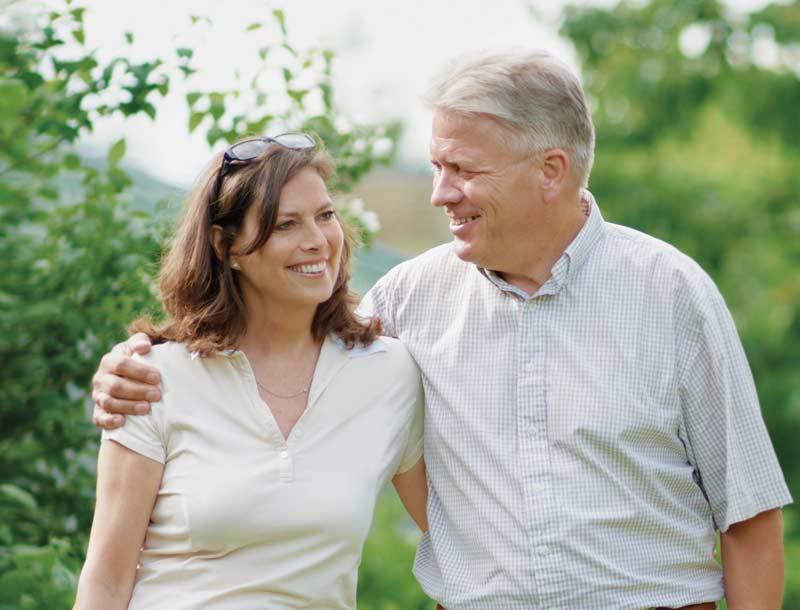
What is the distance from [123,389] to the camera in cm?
263

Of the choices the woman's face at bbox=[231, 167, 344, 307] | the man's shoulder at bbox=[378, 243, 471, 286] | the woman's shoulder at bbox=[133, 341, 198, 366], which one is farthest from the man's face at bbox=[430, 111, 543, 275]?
the woman's shoulder at bbox=[133, 341, 198, 366]

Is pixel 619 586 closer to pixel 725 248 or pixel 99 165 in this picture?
pixel 99 165

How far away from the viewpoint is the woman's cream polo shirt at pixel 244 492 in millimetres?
2570

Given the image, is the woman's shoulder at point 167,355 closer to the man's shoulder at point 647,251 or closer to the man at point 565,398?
the man at point 565,398

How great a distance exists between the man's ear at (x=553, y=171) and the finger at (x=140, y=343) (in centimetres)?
91

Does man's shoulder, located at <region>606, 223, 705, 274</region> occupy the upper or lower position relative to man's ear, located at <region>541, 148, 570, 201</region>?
lower

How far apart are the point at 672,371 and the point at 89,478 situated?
1822mm

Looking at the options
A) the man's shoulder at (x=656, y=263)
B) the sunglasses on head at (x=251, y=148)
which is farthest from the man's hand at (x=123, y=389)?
the man's shoulder at (x=656, y=263)

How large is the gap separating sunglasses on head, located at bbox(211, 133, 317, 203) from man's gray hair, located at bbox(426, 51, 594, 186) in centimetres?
30

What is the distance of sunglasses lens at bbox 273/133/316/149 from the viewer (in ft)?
9.11

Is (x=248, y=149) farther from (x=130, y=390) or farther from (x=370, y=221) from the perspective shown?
(x=370, y=221)

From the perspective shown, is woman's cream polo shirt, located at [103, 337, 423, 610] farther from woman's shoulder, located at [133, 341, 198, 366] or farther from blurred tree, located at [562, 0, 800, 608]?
blurred tree, located at [562, 0, 800, 608]

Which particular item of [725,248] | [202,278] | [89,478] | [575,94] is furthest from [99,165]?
[725,248]

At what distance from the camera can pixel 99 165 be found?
4719mm
